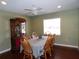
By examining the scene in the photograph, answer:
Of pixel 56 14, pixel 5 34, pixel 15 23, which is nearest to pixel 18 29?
pixel 15 23

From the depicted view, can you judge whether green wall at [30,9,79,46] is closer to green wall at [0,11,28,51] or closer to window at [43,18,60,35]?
window at [43,18,60,35]

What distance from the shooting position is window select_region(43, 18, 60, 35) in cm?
592

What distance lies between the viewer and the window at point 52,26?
19.4 feet

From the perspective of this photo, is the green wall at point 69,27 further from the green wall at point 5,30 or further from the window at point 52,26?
the green wall at point 5,30

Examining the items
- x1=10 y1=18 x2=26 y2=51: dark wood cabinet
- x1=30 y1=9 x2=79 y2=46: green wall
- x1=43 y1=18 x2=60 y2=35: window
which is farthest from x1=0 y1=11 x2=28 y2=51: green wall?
x1=30 y1=9 x2=79 y2=46: green wall

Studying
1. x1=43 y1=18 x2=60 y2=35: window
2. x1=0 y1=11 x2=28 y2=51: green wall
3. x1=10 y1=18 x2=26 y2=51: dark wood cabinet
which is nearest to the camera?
x1=0 y1=11 x2=28 y2=51: green wall

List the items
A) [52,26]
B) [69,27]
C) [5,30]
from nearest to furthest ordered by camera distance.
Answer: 1. [5,30]
2. [69,27]
3. [52,26]

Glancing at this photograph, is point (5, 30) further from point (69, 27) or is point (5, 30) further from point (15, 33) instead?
point (69, 27)

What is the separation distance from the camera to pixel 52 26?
20.3 feet

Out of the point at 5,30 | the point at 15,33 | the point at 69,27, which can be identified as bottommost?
the point at 15,33

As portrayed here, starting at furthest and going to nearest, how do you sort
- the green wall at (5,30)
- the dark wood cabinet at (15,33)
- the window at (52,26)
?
the window at (52,26) → the dark wood cabinet at (15,33) → the green wall at (5,30)

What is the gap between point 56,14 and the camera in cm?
587

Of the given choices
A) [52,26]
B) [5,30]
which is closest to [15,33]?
[5,30]

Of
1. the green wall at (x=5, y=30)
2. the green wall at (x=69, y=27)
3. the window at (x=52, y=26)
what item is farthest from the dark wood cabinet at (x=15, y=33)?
the green wall at (x=69, y=27)
